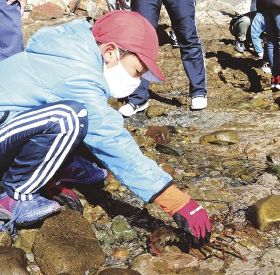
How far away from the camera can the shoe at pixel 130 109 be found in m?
4.41

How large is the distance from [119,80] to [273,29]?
3.64 m

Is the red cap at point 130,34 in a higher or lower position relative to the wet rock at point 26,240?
higher

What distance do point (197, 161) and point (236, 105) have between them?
56.7 inches

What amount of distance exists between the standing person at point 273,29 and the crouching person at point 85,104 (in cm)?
316

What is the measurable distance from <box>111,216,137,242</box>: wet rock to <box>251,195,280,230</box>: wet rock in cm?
66

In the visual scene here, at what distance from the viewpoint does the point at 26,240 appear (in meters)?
2.53

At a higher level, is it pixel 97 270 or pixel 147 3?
pixel 147 3

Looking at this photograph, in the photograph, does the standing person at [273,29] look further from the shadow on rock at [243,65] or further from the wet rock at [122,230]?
the wet rock at [122,230]

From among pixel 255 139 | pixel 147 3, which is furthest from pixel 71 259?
pixel 147 3

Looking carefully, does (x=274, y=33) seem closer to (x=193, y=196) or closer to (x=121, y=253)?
(x=193, y=196)

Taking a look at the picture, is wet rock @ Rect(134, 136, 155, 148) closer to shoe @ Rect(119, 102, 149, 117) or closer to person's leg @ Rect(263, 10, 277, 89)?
shoe @ Rect(119, 102, 149, 117)

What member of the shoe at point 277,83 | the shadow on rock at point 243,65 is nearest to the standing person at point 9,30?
the shadow on rock at point 243,65

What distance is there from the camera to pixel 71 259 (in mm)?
2295

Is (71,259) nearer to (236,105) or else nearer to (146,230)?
(146,230)
